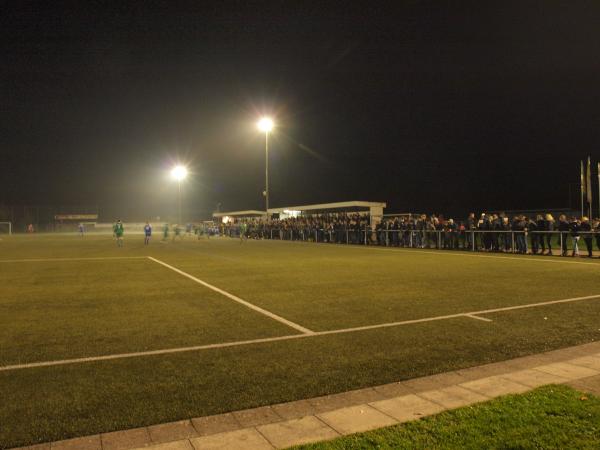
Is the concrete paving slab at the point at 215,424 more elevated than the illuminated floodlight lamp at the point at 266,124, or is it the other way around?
the illuminated floodlight lamp at the point at 266,124

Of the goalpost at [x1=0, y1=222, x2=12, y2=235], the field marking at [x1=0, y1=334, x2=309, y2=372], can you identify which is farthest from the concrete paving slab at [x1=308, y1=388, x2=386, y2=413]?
the goalpost at [x1=0, y1=222, x2=12, y2=235]

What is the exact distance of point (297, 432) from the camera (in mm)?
3459

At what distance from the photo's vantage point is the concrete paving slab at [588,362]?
4879mm

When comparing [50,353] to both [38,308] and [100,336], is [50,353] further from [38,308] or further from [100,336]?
[38,308]

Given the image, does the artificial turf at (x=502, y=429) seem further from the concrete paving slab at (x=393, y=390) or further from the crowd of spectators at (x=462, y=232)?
the crowd of spectators at (x=462, y=232)

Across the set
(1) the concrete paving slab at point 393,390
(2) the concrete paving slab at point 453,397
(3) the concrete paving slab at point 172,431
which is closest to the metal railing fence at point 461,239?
(2) the concrete paving slab at point 453,397

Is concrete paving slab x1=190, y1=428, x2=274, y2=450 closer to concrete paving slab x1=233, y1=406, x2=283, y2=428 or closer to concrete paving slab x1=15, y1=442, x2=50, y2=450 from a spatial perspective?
concrete paving slab x1=233, y1=406, x2=283, y2=428

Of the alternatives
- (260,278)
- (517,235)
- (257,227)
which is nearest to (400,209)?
(257,227)

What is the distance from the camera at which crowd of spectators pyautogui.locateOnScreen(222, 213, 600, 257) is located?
19156 millimetres

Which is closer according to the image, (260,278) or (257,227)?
(260,278)

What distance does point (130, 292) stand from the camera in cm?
1048

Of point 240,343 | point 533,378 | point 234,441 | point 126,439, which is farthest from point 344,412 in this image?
point 240,343

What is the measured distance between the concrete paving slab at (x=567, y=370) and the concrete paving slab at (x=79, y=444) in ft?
13.5

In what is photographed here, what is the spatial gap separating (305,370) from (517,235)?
18.4 metres
